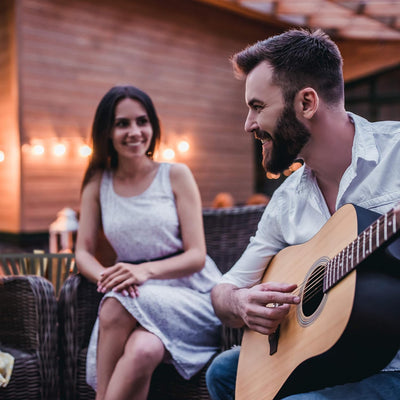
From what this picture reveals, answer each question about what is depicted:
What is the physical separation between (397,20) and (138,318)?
7.54m

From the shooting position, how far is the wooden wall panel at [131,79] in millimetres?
6223

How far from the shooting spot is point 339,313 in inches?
37.7

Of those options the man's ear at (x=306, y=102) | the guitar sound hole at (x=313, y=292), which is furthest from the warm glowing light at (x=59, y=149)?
the guitar sound hole at (x=313, y=292)

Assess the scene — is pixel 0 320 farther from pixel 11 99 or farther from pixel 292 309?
pixel 11 99

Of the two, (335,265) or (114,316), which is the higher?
(335,265)

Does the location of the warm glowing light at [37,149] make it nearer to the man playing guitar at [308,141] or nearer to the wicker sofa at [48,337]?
the wicker sofa at [48,337]

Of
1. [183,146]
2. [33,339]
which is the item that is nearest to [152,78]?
[183,146]

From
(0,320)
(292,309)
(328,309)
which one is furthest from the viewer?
(0,320)

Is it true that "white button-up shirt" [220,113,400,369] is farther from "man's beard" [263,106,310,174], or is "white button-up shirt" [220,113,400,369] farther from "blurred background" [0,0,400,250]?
"blurred background" [0,0,400,250]

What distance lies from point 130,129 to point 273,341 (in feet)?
4.17

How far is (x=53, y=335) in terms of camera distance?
199 cm

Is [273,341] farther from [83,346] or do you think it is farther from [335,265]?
[83,346]

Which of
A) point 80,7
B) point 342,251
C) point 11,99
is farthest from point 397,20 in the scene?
point 342,251

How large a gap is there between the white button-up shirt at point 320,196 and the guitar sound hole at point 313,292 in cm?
19
